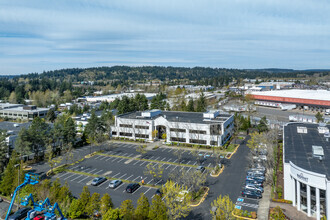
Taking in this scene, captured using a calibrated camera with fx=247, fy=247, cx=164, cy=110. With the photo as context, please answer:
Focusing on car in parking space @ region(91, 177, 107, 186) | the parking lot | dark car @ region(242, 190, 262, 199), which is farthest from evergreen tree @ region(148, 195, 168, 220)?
car in parking space @ region(91, 177, 107, 186)

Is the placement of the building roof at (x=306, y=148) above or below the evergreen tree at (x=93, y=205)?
above

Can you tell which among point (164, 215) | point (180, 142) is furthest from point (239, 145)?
point (164, 215)

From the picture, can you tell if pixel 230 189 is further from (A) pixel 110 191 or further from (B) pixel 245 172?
(A) pixel 110 191

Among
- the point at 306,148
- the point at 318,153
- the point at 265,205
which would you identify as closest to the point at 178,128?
the point at 306,148

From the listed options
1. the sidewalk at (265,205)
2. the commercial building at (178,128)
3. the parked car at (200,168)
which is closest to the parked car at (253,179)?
the sidewalk at (265,205)

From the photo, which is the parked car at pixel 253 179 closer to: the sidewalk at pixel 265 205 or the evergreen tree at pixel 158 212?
the sidewalk at pixel 265 205

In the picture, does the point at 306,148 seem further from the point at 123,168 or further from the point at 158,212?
the point at 123,168
